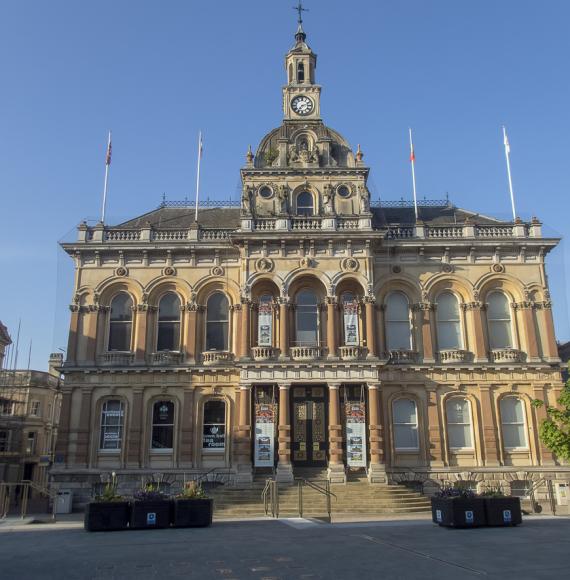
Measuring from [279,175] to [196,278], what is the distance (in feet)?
22.9

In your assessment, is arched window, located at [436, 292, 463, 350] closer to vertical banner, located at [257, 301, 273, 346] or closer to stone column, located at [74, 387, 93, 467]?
vertical banner, located at [257, 301, 273, 346]

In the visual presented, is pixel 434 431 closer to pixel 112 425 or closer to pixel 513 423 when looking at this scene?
pixel 513 423

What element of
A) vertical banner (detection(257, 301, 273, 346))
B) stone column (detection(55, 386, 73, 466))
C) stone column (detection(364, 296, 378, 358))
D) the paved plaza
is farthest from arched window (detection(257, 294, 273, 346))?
the paved plaza

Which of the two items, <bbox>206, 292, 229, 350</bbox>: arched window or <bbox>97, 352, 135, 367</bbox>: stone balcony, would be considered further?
<bbox>206, 292, 229, 350</bbox>: arched window

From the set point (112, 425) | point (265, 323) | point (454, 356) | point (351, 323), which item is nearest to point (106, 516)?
point (112, 425)

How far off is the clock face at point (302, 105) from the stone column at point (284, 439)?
54.2 feet

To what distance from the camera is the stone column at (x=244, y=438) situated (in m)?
26.5

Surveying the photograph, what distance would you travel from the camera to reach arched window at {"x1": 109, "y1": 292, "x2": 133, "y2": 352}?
1196 inches

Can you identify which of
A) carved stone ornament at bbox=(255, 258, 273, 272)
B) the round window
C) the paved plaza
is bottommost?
the paved plaza

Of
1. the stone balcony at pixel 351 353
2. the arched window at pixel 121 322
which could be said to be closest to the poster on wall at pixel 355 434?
the stone balcony at pixel 351 353

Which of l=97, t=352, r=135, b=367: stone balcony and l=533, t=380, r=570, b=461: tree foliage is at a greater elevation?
l=97, t=352, r=135, b=367: stone balcony

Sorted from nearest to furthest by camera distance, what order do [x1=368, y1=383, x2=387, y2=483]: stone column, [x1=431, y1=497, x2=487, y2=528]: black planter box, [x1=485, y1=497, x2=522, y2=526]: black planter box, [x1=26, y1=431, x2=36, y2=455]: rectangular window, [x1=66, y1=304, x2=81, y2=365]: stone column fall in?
1. [x1=431, y1=497, x2=487, y2=528]: black planter box
2. [x1=485, y1=497, x2=522, y2=526]: black planter box
3. [x1=368, y1=383, x2=387, y2=483]: stone column
4. [x1=66, y1=304, x2=81, y2=365]: stone column
5. [x1=26, y1=431, x2=36, y2=455]: rectangular window

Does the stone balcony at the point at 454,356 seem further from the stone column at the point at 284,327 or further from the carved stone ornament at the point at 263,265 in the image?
the carved stone ornament at the point at 263,265

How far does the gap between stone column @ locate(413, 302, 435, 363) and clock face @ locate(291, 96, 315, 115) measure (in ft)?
43.2
